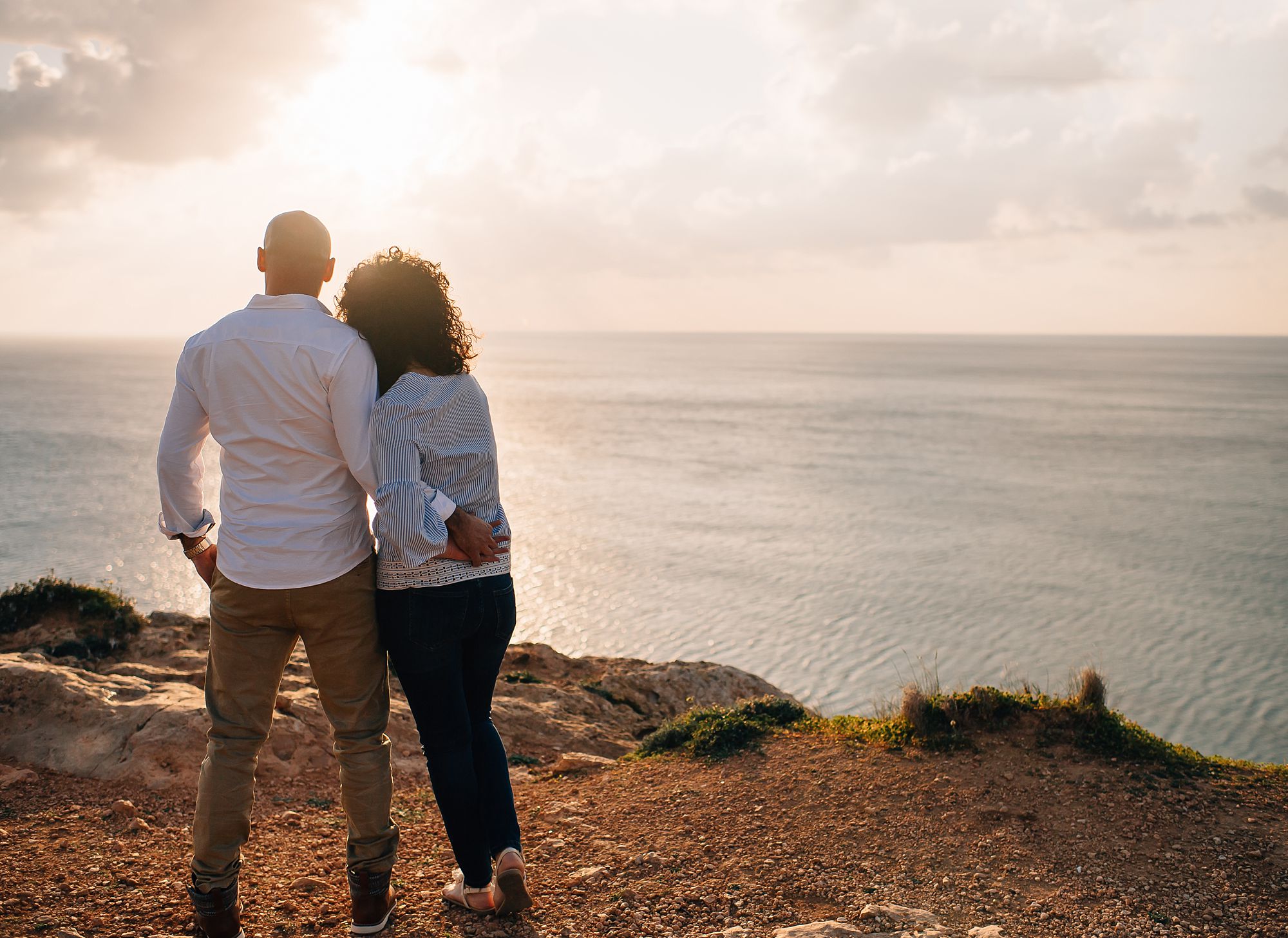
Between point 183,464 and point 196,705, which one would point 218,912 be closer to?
point 183,464

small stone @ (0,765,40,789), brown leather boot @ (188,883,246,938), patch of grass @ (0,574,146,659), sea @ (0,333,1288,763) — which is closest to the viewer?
brown leather boot @ (188,883,246,938)

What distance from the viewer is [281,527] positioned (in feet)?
9.45

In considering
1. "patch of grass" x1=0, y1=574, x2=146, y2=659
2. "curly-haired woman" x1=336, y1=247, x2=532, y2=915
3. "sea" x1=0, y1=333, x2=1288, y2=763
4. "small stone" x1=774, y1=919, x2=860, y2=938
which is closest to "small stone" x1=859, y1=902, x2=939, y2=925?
"small stone" x1=774, y1=919, x2=860, y2=938

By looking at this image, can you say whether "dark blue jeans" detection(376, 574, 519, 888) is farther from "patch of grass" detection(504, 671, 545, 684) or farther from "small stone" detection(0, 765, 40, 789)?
"patch of grass" detection(504, 671, 545, 684)

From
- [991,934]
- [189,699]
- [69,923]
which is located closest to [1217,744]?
[991,934]

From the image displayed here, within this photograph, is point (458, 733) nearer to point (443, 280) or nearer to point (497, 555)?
point (497, 555)

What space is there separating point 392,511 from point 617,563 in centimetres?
2141

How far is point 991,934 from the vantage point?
3400mm

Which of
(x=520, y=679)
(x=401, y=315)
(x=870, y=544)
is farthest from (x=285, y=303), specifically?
(x=870, y=544)

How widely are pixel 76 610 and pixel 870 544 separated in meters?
21.7

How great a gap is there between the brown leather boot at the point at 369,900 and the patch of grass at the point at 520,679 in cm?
501

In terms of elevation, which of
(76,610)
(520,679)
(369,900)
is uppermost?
(369,900)

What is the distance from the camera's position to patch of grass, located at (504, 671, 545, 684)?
27.6 feet

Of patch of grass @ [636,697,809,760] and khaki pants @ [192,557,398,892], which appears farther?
patch of grass @ [636,697,809,760]
